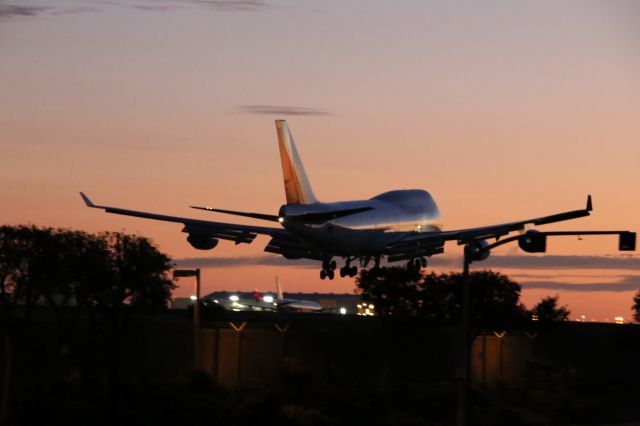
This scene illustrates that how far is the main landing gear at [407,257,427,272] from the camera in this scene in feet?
247

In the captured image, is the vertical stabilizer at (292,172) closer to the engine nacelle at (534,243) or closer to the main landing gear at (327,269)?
the main landing gear at (327,269)

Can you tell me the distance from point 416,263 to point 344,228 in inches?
417

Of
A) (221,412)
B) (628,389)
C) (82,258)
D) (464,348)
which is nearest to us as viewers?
(464,348)

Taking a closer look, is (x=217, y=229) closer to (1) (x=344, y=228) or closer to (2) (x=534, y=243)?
(1) (x=344, y=228)

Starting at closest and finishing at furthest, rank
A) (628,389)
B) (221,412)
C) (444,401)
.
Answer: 1. (221,412)
2. (444,401)
3. (628,389)

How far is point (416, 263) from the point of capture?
7556 centimetres

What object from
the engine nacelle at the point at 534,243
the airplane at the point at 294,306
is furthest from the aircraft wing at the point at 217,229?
the airplane at the point at 294,306

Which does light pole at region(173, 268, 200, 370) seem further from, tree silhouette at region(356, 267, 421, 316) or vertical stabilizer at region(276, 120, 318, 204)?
tree silhouette at region(356, 267, 421, 316)

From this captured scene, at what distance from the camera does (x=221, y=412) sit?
5053 centimetres

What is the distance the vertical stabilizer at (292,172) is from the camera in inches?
2489

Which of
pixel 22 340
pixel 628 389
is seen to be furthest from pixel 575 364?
pixel 22 340

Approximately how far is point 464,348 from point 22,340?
65.9ft

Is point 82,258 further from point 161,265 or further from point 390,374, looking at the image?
point 390,374

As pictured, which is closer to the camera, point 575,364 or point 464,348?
point 464,348
